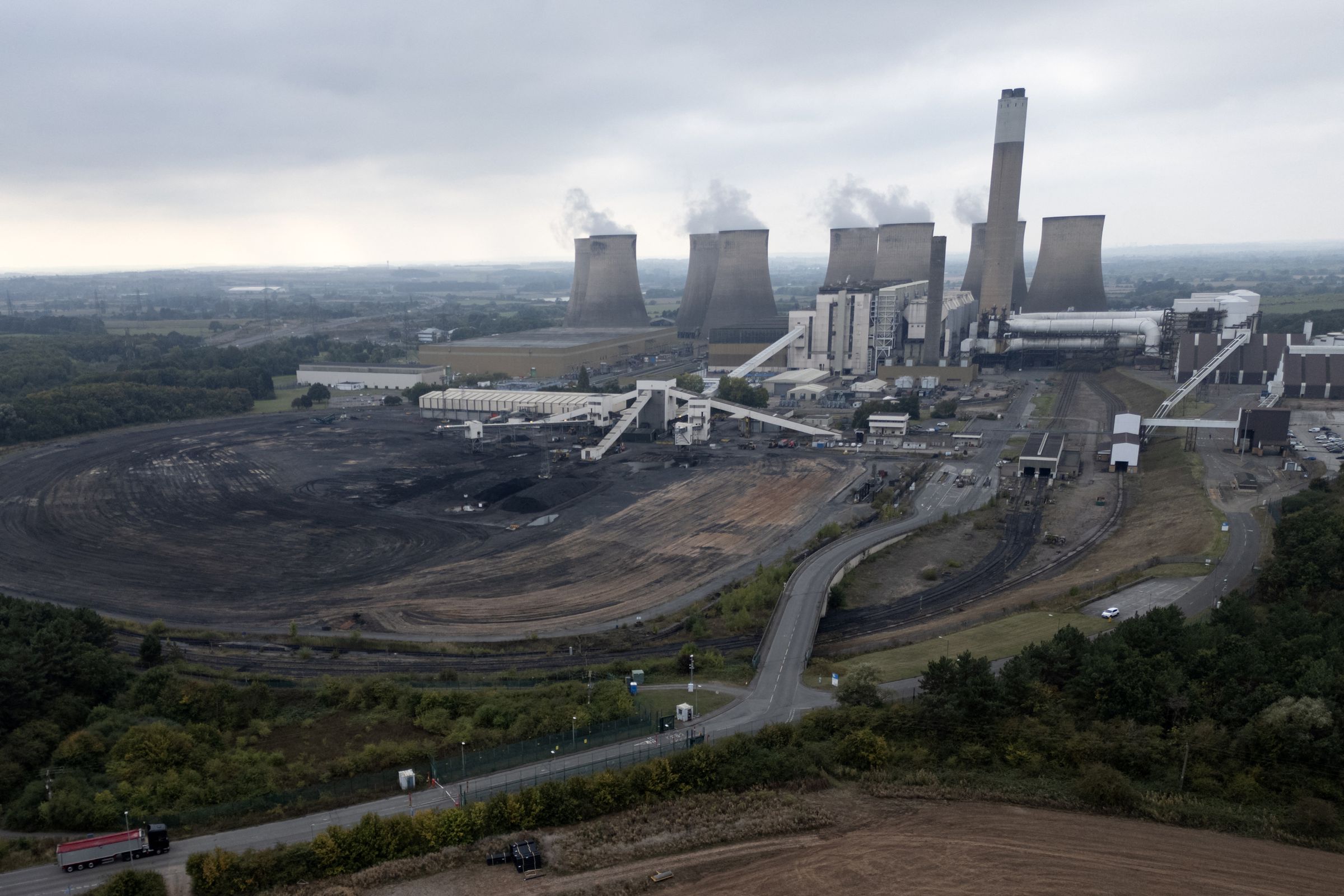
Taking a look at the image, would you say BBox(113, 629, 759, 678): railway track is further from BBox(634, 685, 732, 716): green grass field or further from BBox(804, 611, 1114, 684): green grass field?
BBox(804, 611, 1114, 684): green grass field

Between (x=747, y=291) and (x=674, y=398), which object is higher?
(x=747, y=291)

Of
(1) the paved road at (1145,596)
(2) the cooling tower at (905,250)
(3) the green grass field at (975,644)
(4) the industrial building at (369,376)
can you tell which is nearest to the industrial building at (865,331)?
(2) the cooling tower at (905,250)

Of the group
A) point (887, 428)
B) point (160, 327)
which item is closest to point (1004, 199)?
point (887, 428)

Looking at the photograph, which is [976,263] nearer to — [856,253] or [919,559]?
[856,253]

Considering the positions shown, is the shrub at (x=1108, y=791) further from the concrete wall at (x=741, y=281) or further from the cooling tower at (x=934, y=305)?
the concrete wall at (x=741, y=281)

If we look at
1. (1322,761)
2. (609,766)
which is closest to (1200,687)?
(1322,761)

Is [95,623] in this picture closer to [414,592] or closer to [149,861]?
[414,592]

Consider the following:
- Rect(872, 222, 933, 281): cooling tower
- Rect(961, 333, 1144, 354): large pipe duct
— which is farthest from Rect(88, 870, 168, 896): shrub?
Rect(872, 222, 933, 281): cooling tower
